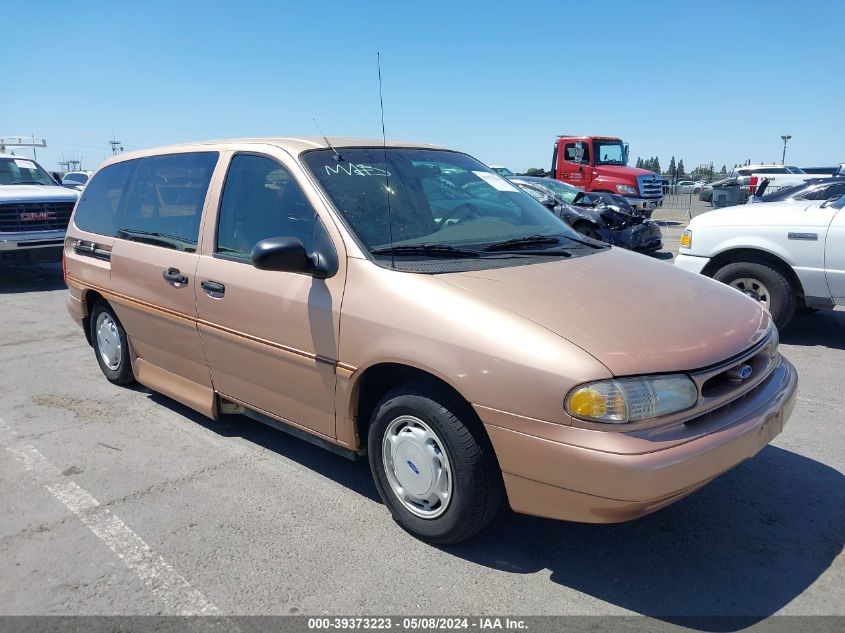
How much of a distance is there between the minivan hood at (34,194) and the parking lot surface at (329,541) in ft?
23.9

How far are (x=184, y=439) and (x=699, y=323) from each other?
3138 mm

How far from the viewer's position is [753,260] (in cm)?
646

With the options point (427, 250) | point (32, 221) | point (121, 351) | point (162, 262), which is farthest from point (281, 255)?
point (32, 221)

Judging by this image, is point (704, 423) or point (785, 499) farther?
point (785, 499)

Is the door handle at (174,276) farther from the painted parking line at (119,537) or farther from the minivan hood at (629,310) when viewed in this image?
the minivan hood at (629,310)

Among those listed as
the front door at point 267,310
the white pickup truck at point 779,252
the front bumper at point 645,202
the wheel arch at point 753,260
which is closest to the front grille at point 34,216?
the front door at point 267,310

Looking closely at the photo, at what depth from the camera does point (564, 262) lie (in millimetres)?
3383

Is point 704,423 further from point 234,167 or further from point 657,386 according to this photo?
point 234,167

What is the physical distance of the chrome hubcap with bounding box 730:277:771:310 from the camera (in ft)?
20.8

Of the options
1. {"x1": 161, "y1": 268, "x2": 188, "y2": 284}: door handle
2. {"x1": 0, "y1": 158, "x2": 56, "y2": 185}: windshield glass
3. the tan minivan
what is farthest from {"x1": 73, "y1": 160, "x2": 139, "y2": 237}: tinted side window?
{"x1": 0, "y1": 158, "x2": 56, "y2": 185}: windshield glass

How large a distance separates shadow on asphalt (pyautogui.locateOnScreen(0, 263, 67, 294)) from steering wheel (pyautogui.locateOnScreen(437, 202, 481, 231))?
28.9 ft

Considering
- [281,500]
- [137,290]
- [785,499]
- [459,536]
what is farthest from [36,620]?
[785,499]

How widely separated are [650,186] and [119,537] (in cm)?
1929

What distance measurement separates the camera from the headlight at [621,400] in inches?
95.3
